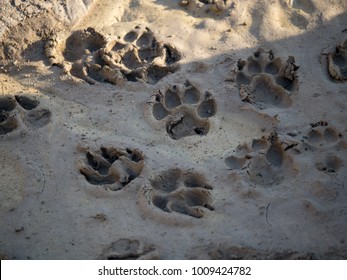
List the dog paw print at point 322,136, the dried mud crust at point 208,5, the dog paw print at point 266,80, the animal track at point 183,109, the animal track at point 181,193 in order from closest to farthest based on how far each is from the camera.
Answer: the animal track at point 181,193 → the dog paw print at point 322,136 → the animal track at point 183,109 → the dog paw print at point 266,80 → the dried mud crust at point 208,5

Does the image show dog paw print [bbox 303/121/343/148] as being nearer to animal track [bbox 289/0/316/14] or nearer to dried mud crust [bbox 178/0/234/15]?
animal track [bbox 289/0/316/14]

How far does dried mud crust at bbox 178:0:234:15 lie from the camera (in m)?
3.89

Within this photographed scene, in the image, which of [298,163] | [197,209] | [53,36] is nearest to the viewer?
[197,209]

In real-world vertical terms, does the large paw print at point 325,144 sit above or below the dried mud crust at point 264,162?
above

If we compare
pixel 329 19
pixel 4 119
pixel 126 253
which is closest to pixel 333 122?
pixel 329 19

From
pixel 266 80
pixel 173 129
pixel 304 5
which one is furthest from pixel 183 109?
pixel 304 5

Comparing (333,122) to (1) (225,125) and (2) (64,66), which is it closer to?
(1) (225,125)

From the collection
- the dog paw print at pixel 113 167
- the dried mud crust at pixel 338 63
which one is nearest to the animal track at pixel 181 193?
the dog paw print at pixel 113 167

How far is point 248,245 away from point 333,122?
1.10m

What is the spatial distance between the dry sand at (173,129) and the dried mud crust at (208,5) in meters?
0.01

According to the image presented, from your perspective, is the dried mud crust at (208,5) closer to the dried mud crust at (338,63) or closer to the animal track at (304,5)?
the animal track at (304,5)

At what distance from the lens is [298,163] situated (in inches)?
114

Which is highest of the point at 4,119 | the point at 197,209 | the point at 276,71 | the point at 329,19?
the point at 329,19

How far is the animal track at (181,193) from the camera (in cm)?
274
